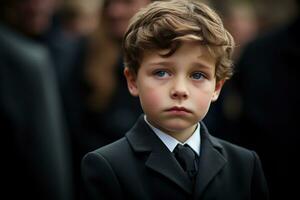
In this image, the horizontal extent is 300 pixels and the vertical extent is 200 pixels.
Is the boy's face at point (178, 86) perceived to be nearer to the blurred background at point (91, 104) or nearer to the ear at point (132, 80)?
the ear at point (132, 80)

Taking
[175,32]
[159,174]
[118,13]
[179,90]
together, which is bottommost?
[159,174]

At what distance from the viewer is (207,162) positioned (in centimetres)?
205

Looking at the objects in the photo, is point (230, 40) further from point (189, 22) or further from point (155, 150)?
point (155, 150)

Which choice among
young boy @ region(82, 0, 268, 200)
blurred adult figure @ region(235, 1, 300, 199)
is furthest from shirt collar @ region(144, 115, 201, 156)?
blurred adult figure @ region(235, 1, 300, 199)

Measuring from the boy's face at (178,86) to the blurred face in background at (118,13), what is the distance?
318 cm

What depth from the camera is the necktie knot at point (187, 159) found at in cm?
205

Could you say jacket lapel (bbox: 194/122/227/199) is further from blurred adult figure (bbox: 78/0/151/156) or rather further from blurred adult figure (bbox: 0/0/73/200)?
blurred adult figure (bbox: 78/0/151/156)

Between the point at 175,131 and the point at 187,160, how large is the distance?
0.09 metres

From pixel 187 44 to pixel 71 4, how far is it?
7502 mm

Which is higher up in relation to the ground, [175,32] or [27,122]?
[175,32]

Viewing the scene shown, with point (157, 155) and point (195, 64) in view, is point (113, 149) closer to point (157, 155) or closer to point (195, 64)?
point (157, 155)

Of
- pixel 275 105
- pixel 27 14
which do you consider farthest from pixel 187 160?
pixel 27 14

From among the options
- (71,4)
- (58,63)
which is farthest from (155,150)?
(71,4)

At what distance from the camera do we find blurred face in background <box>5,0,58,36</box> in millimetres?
4801
